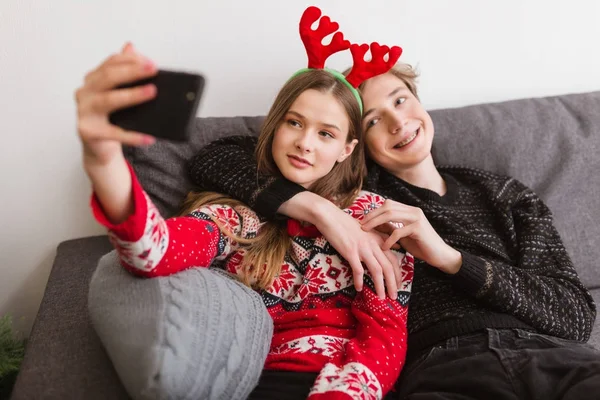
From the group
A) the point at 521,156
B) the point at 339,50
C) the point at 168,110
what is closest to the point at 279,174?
the point at 339,50

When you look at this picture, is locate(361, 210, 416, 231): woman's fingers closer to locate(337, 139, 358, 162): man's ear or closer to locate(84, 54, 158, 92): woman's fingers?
locate(337, 139, 358, 162): man's ear

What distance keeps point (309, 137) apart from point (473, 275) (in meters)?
0.44

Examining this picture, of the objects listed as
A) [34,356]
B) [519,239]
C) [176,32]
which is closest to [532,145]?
[519,239]

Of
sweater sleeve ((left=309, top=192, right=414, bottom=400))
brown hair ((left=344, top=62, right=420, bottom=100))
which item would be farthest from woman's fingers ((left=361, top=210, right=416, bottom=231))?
brown hair ((left=344, top=62, right=420, bottom=100))

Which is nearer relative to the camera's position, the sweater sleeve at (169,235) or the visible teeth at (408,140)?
the sweater sleeve at (169,235)

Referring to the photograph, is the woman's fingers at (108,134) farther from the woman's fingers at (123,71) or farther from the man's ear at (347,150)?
the man's ear at (347,150)

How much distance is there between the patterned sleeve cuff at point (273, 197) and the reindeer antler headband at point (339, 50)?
283mm

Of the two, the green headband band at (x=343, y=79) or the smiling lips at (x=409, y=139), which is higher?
the green headband band at (x=343, y=79)

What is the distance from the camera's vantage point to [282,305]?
1144mm

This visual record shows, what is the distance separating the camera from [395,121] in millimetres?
1320

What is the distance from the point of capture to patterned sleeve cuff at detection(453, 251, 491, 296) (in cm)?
111

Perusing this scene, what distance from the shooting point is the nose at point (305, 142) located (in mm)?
1141

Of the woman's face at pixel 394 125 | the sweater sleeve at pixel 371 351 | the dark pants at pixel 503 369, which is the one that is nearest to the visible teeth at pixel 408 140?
the woman's face at pixel 394 125

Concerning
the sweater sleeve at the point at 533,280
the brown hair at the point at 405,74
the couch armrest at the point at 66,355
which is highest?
the brown hair at the point at 405,74
